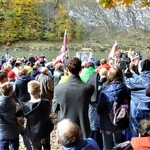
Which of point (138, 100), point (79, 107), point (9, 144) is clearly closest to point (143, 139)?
point (79, 107)

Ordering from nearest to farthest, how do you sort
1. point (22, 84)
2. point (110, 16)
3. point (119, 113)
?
1. point (119, 113)
2. point (22, 84)
3. point (110, 16)

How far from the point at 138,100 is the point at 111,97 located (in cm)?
77

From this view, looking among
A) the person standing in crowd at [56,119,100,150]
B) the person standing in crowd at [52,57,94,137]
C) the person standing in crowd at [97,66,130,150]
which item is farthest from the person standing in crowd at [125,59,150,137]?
the person standing in crowd at [56,119,100,150]

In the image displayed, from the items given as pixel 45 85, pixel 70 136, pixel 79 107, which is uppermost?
pixel 70 136

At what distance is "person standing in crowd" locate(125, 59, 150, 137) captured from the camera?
22.5 feet

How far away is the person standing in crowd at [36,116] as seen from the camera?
668 cm

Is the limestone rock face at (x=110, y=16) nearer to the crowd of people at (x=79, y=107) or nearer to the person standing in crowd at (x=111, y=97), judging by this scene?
the crowd of people at (x=79, y=107)

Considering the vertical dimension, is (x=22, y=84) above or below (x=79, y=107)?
below

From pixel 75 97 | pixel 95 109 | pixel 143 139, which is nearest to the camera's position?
pixel 143 139

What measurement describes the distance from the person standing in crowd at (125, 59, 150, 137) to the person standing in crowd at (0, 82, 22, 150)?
6.08ft

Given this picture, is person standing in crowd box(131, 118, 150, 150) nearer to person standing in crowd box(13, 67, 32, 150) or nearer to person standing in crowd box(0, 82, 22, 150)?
person standing in crowd box(0, 82, 22, 150)

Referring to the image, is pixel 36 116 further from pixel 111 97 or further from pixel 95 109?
pixel 111 97

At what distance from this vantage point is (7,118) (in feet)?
21.7

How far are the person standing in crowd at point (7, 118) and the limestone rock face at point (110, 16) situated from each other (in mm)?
98232
